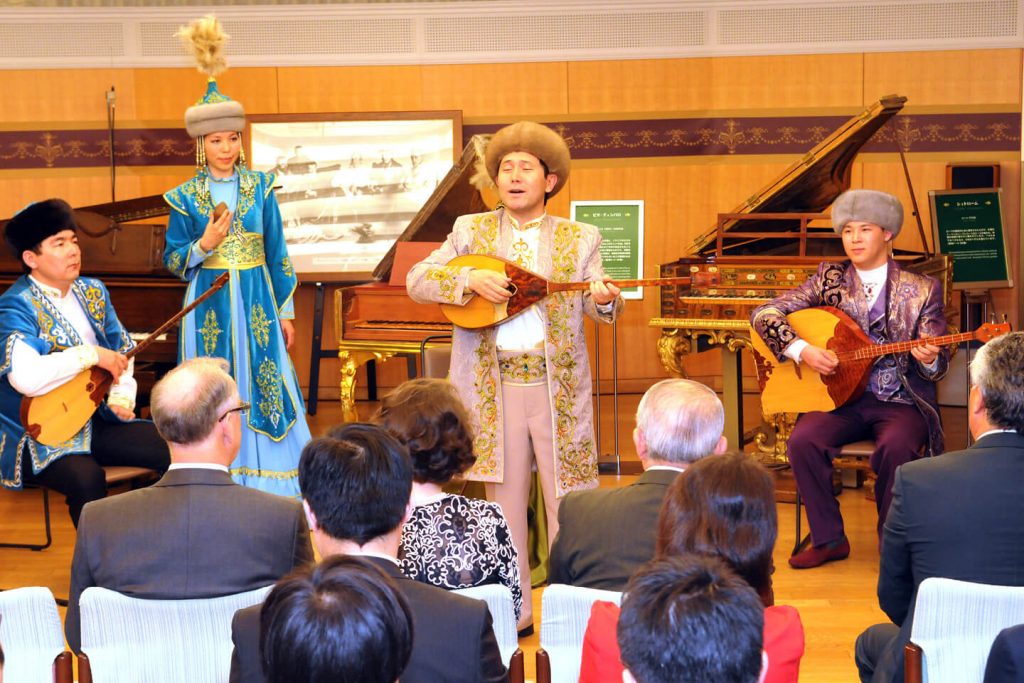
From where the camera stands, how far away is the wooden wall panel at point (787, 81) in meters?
7.61

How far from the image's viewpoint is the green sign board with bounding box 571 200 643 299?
22.3 feet

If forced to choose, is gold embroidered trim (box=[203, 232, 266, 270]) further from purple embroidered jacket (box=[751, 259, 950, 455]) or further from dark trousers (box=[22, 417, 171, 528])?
purple embroidered jacket (box=[751, 259, 950, 455])

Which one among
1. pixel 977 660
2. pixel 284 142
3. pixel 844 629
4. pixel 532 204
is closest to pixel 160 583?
pixel 977 660

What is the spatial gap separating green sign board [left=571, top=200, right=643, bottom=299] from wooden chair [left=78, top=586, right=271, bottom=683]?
15.9 feet

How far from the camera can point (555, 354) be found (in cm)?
357

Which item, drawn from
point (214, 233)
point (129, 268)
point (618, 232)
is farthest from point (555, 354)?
point (618, 232)

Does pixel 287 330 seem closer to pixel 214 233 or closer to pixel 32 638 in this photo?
pixel 214 233

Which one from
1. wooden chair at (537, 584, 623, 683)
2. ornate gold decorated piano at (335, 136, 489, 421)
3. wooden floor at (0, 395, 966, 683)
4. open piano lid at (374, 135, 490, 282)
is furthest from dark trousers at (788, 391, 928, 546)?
wooden chair at (537, 584, 623, 683)

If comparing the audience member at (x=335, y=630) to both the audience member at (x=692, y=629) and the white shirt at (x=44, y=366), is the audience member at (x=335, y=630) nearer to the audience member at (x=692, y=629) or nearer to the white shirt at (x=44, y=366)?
the audience member at (x=692, y=629)

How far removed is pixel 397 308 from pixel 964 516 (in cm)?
360

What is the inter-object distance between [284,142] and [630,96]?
7.62 ft

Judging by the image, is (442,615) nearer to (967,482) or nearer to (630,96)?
(967,482)

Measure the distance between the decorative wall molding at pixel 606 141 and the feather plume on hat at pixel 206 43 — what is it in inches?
123

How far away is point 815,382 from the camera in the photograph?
4.40 metres
